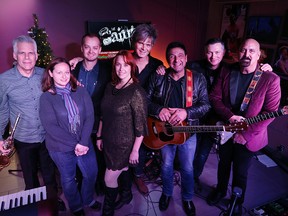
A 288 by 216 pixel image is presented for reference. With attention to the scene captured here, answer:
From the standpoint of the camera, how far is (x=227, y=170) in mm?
2471

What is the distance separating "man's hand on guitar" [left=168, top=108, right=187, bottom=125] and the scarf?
2.83 feet

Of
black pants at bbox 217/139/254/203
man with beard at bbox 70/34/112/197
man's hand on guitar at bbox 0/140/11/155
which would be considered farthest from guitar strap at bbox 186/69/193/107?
man's hand on guitar at bbox 0/140/11/155

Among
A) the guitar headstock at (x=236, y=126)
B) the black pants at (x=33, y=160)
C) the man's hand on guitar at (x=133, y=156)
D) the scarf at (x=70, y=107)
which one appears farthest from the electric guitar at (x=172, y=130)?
the black pants at (x=33, y=160)

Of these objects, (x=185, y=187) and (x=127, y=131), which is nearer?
(x=127, y=131)

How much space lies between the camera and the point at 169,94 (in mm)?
2213

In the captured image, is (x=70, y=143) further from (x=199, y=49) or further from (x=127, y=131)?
(x=199, y=49)

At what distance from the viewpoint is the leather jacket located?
2.15 m

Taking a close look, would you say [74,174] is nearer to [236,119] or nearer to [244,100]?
[236,119]

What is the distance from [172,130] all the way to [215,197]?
3.49 feet

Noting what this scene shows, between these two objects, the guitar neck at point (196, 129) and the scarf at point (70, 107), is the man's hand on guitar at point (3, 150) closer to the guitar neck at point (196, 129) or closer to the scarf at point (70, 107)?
the scarf at point (70, 107)

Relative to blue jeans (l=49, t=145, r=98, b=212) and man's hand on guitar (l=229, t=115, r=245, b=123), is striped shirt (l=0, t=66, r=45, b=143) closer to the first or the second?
blue jeans (l=49, t=145, r=98, b=212)

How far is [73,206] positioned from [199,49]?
15.6 ft

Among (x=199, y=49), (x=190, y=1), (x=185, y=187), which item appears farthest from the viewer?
(x=199, y=49)

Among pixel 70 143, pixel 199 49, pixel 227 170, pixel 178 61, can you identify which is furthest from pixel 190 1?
pixel 70 143
